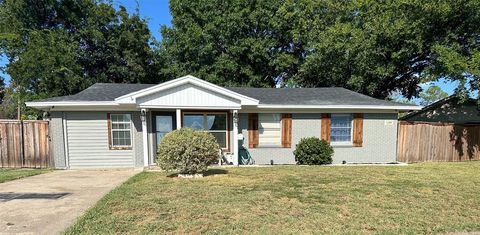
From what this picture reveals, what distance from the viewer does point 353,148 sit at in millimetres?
11891

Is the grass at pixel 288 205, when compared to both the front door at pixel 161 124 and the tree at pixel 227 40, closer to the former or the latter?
the front door at pixel 161 124

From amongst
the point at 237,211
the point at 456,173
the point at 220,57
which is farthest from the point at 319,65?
the point at 237,211

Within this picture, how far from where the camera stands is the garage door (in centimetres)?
1059

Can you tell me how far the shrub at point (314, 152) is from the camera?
36.1 ft

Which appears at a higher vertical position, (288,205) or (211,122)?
(211,122)

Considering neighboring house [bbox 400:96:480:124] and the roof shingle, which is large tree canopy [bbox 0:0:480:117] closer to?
neighboring house [bbox 400:96:480:124]

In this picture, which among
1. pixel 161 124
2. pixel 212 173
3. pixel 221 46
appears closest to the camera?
pixel 212 173

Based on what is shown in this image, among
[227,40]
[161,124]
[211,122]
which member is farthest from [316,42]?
[161,124]

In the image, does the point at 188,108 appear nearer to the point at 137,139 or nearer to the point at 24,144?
the point at 137,139

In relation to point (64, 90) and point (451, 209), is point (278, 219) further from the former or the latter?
point (64, 90)

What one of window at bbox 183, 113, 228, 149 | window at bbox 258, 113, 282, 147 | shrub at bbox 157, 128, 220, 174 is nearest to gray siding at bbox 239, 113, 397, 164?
window at bbox 258, 113, 282, 147

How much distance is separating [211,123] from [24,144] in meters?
7.02

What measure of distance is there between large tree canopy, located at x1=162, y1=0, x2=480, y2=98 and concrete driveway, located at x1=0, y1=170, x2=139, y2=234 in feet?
42.6

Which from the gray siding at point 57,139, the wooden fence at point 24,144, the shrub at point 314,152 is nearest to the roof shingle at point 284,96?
the gray siding at point 57,139
